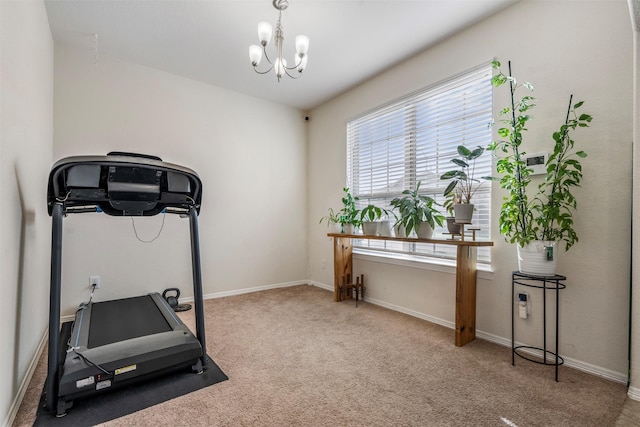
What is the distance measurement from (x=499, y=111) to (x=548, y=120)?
1.24 ft

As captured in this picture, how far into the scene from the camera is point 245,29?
2742 mm

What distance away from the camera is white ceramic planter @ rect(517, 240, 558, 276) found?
201cm

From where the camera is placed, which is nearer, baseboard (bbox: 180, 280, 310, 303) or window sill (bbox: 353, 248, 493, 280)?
window sill (bbox: 353, 248, 493, 280)

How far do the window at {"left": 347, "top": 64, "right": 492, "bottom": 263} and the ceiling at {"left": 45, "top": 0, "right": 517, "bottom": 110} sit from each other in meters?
0.51

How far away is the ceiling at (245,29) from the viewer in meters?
2.46

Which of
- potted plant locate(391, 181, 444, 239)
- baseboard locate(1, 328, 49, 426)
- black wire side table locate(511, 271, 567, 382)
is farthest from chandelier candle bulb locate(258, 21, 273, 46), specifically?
baseboard locate(1, 328, 49, 426)

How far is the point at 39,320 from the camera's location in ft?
7.68

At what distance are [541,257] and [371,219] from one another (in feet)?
5.31

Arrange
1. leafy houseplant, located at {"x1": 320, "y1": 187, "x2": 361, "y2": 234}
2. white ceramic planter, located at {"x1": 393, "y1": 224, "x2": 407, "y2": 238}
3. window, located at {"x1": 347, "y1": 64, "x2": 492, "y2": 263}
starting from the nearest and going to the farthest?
window, located at {"x1": 347, "y1": 64, "x2": 492, "y2": 263}
white ceramic planter, located at {"x1": 393, "y1": 224, "x2": 407, "y2": 238}
leafy houseplant, located at {"x1": 320, "y1": 187, "x2": 361, "y2": 234}

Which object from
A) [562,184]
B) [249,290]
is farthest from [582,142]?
[249,290]

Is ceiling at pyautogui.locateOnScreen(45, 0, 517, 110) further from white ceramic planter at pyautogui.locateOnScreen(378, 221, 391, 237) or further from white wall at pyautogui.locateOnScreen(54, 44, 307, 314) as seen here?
white ceramic planter at pyautogui.locateOnScreen(378, 221, 391, 237)

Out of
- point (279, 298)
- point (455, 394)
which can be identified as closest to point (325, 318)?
point (279, 298)

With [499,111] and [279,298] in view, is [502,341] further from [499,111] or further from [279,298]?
[279,298]

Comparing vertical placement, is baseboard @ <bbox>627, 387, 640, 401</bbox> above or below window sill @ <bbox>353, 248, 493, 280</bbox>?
below
